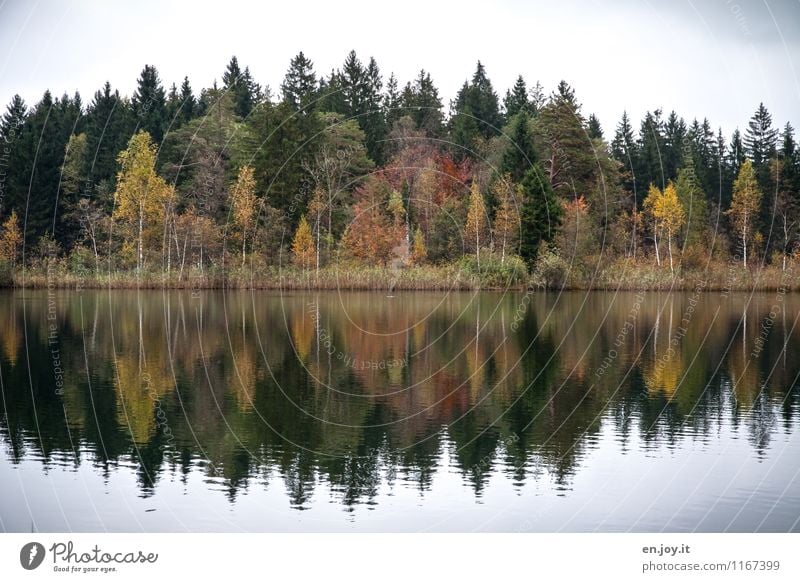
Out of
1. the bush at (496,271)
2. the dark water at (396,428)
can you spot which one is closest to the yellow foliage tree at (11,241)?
the bush at (496,271)

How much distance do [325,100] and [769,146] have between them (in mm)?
37390

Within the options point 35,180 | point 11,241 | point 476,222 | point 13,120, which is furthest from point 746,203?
point 13,120

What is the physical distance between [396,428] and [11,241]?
57.2 m

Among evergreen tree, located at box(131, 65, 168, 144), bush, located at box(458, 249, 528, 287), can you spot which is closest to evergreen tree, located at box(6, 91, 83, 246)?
evergreen tree, located at box(131, 65, 168, 144)

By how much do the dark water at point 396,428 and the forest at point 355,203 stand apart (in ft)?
88.7

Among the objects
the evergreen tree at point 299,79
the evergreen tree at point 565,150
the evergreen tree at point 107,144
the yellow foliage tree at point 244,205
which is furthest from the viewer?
the evergreen tree at point 299,79

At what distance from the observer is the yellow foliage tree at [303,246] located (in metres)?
70.4

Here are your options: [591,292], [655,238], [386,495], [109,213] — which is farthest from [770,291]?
[386,495]

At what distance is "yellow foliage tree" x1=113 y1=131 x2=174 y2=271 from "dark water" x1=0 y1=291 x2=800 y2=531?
25.3 metres

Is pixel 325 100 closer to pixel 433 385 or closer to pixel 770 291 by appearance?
pixel 770 291

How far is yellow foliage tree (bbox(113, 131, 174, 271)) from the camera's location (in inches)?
2638

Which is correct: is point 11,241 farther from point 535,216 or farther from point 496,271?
point 535,216

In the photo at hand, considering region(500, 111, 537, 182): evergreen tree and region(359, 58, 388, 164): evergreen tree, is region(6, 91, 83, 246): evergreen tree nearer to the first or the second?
region(359, 58, 388, 164): evergreen tree

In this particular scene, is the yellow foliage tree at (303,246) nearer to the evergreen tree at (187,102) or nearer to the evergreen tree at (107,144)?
the evergreen tree at (107,144)
